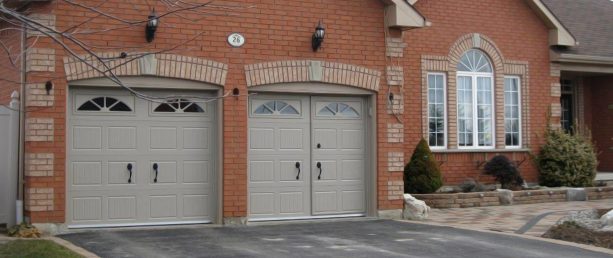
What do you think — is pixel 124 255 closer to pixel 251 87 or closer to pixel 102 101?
pixel 102 101

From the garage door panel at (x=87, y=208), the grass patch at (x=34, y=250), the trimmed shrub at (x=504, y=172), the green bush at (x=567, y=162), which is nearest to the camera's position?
the grass patch at (x=34, y=250)

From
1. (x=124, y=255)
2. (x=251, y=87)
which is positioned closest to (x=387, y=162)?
(x=251, y=87)

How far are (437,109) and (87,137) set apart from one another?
8.91 m

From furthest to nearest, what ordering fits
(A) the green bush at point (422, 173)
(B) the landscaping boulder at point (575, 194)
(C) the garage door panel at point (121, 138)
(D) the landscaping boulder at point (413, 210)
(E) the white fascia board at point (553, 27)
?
(E) the white fascia board at point (553, 27)
(B) the landscaping boulder at point (575, 194)
(A) the green bush at point (422, 173)
(D) the landscaping boulder at point (413, 210)
(C) the garage door panel at point (121, 138)

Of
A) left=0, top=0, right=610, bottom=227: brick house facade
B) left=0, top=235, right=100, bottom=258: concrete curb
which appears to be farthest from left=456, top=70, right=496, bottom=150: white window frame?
left=0, top=235, right=100, bottom=258: concrete curb

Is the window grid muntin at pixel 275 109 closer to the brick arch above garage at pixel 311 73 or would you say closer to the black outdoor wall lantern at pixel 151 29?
the brick arch above garage at pixel 311 73

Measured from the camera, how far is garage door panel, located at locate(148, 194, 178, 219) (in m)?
12.0

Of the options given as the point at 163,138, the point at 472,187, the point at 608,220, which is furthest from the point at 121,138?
the point at 472,187

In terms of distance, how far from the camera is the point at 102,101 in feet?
38.6

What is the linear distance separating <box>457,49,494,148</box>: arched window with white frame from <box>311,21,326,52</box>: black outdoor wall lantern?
616cm

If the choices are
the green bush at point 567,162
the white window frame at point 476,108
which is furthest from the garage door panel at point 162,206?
the green bush at point 567,162

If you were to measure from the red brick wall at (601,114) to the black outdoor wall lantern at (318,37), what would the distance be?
38.5 feet

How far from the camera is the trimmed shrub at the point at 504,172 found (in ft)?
56.2

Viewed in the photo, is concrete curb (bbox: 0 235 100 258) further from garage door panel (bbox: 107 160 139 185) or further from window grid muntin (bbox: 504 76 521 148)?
window grid muntin (bbox: 504 76 521 148)
